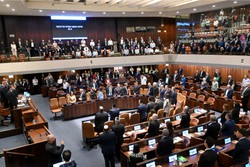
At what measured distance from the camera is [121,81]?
57.6 feet

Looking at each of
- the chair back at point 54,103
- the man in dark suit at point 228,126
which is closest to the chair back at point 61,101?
the chair back at point 54,103

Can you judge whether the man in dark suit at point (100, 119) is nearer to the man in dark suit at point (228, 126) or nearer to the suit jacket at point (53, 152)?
the suit jacket at point (53, 152)

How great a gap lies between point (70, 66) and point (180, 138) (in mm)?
12092

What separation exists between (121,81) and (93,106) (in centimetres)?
570

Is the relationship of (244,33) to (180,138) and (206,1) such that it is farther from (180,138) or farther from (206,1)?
(180,138)

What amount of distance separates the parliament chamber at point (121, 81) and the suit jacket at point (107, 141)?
5.0 inches

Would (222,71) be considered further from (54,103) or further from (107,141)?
(107,141)

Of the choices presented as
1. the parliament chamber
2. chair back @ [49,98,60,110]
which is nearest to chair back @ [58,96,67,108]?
the parliament chamber

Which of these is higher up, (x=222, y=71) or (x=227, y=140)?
(x=222, y=71)

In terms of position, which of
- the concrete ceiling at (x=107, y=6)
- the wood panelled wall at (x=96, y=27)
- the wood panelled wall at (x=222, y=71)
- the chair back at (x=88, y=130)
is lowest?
the chair back at (x=88, y=130)

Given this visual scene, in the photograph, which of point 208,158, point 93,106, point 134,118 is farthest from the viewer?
point 93,106

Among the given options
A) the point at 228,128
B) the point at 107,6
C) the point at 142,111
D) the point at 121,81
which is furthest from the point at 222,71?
the point at 228,128

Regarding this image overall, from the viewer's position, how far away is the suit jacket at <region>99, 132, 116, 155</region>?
615 cm

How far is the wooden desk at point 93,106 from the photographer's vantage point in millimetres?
11508
